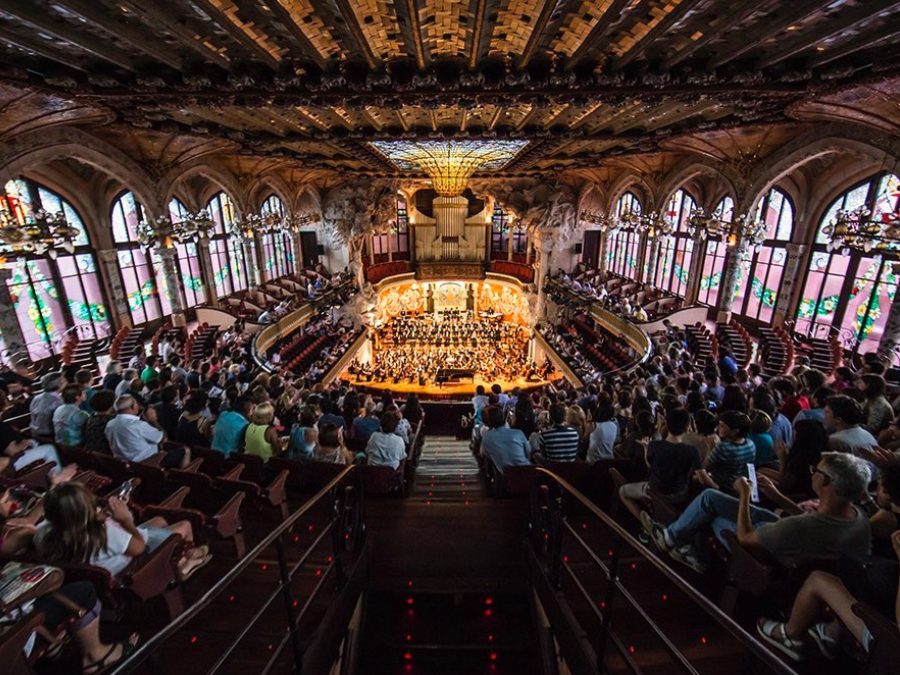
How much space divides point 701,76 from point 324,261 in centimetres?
2209

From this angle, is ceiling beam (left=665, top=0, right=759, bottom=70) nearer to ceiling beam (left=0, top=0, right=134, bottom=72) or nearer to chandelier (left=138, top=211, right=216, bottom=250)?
ceiling beam (left=0, top=0, right=134, bottom=72)

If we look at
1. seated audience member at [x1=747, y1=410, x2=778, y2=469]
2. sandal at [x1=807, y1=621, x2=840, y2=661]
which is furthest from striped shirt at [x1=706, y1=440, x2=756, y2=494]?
sandal at [x1=807, y1=621, x2=840, y2=661]

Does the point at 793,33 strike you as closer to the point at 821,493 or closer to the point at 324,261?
the point at 821,493

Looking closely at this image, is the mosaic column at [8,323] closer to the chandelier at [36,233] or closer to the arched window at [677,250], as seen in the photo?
the chandelier at [36,233]

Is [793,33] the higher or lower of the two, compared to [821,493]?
higher

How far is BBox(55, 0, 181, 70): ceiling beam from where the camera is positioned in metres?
3.49

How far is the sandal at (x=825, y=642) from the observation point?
1.94 m

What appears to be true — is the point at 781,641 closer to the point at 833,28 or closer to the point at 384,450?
the point at 384,450

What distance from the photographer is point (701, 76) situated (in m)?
4.99

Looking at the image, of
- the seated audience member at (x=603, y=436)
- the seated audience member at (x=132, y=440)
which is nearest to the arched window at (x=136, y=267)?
the seated audience member at (x=132, y=440)

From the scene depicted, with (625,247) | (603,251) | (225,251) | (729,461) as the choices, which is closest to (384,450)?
(729,461)

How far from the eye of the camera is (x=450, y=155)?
36.7 ft

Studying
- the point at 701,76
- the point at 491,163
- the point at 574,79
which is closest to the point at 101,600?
the point at 574,79

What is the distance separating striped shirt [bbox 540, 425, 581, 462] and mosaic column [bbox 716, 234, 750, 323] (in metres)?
11.6
